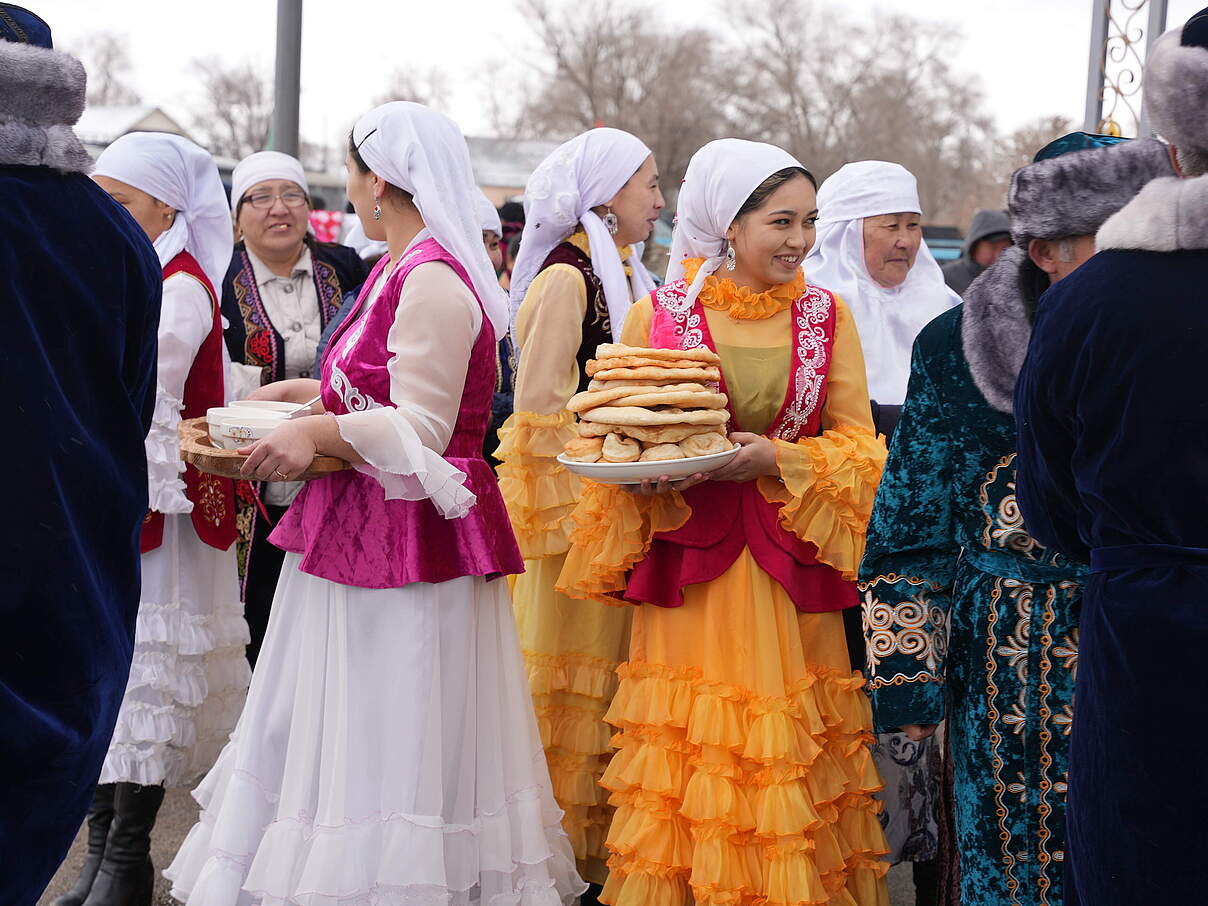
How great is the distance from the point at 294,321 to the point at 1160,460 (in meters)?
3.82

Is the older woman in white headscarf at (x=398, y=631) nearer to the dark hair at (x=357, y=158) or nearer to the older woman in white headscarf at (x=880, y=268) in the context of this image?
the dark hair at (x=357, y=158)

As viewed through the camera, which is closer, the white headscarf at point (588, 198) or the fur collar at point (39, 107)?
the fur collar at point (39, 107)

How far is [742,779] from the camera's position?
3377mm

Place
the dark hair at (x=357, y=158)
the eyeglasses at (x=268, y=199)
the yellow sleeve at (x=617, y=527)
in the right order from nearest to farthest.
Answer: the dark hair at (x=357, y=158) → the yellow sleeve at (x=617, y=527) → the eyeglasses at (x=268, y=199)

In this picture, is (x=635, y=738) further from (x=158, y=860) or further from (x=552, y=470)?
(x=158, y=860)

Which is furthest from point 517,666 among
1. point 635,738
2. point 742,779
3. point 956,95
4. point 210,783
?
point 956,95

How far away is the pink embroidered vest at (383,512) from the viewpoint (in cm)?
316

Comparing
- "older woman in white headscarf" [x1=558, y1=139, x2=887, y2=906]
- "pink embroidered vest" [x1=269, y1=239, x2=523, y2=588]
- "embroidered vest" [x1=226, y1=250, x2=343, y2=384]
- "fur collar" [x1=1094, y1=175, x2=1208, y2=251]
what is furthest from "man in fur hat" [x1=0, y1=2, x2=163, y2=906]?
"embroidered vest" [x1=226, y1=250, x2=343, y2=384]

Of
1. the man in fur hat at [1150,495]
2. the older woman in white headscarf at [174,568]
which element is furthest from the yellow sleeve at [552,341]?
the man in fur hat at [1150,495]

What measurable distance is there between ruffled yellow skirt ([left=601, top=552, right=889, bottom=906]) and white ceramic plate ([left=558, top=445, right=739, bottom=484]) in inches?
16.7

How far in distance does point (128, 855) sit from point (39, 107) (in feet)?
8.48

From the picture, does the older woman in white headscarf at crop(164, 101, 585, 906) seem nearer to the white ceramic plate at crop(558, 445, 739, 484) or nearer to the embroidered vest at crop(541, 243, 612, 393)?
the white ceramic plate at crop(558, 445, 739, 484)

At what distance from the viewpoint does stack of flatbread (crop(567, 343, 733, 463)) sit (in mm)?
3170

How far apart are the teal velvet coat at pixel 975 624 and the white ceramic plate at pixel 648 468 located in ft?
1.51
